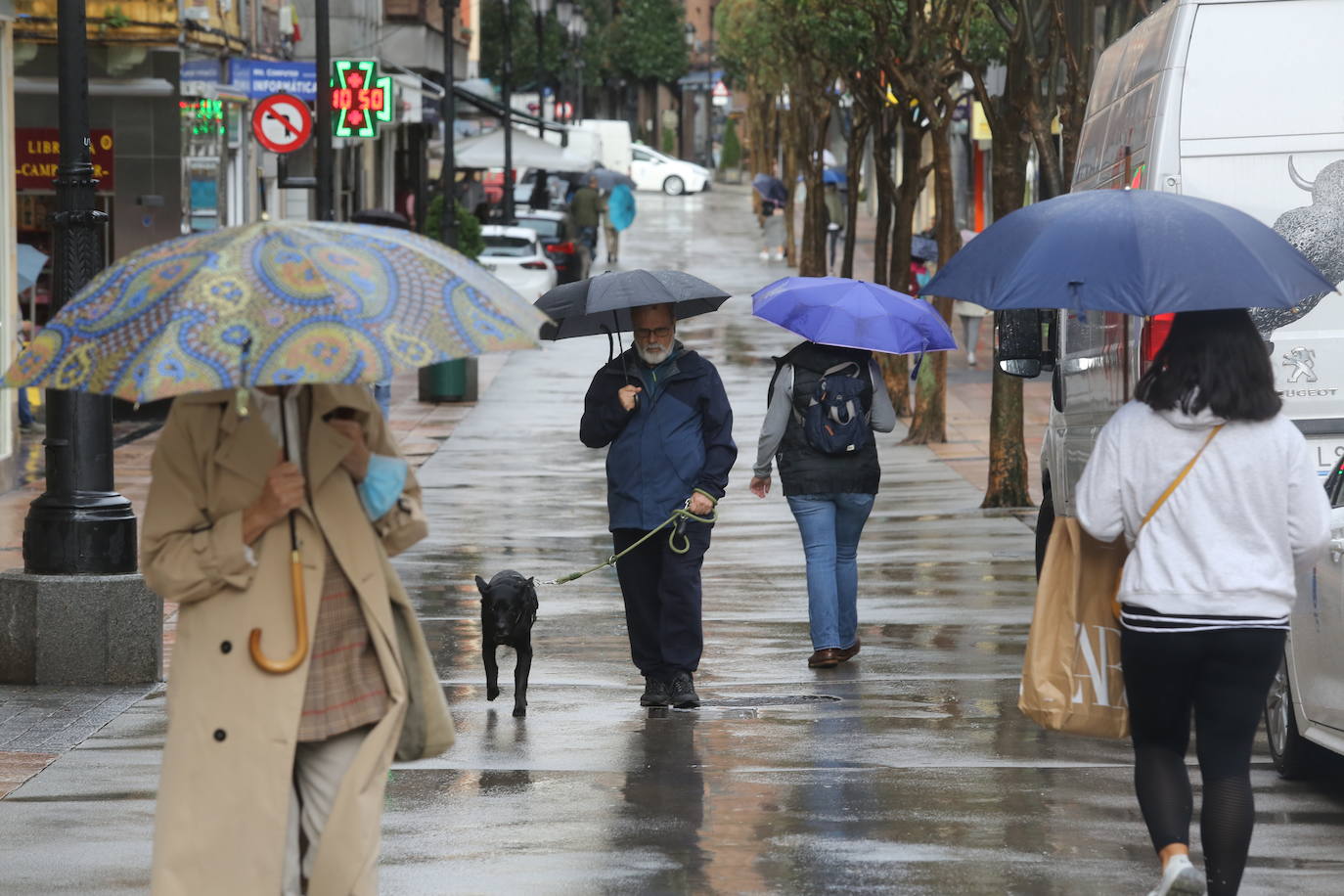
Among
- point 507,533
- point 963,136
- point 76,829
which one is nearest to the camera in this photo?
point 76,829

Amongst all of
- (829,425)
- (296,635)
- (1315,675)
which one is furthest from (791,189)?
(296,635)

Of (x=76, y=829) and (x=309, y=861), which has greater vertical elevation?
(x=309, y=861)

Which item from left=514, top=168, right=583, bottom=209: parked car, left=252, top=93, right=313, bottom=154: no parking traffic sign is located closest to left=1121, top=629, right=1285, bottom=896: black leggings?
left=252, top=93, right=313, bottom=154: no parking traffic sign

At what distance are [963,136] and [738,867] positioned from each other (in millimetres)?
48214

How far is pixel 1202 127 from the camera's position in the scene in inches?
330

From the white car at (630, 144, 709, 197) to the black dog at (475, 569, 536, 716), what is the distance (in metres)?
68.9

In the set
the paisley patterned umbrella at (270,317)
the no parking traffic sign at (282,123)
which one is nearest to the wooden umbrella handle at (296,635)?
the paisley patterned umbrella at (270,317)

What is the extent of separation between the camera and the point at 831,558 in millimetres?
10219

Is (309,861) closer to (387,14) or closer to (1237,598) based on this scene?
(1237,598)

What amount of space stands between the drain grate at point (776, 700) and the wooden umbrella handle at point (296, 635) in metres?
4.80

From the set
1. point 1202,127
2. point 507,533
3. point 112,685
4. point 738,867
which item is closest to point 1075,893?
point 738,867

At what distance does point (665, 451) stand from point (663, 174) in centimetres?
6974

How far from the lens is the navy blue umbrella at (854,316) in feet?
32.4

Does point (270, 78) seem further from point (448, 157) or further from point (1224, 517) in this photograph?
point (1224, 517)
